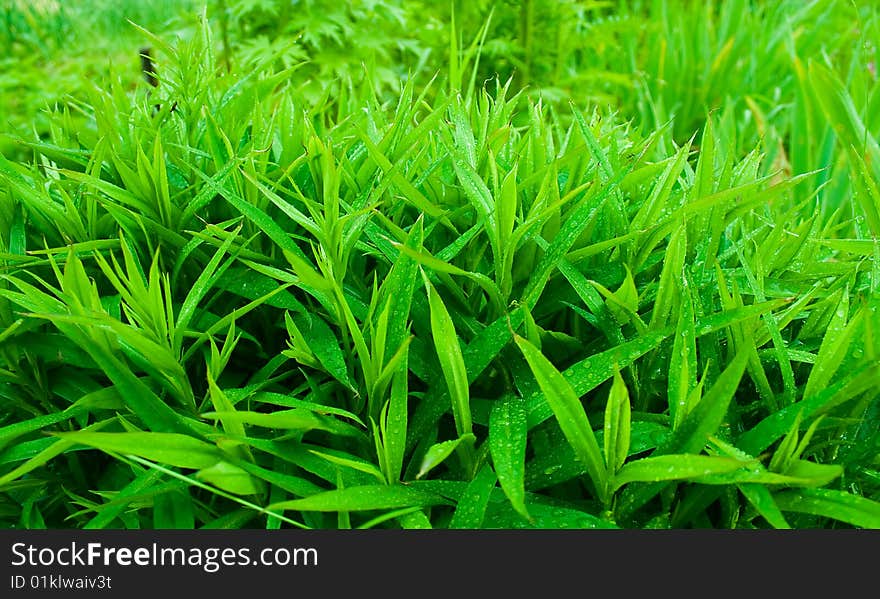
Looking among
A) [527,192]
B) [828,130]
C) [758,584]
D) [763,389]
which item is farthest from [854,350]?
[828,130]

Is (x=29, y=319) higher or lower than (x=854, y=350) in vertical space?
higher

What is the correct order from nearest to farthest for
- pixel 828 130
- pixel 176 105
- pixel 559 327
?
pixel 559 327 < pixel 176 105 < pixel 828 130

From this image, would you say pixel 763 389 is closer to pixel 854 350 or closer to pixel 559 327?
pixel 854 350

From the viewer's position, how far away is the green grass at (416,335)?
2.50 feet

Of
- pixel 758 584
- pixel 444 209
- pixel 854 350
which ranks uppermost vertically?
pixel 444 209

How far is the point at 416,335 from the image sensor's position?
3.18ft

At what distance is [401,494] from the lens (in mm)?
776

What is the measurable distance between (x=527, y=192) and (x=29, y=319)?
638 mm

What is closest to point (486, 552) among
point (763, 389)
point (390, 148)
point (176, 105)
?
point (763, 389)

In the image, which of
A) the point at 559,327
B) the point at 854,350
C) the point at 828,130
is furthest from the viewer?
the point at 828,130

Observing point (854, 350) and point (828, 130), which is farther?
point (828, 130)

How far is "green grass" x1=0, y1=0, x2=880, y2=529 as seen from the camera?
762 mm

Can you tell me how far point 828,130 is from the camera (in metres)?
2.08

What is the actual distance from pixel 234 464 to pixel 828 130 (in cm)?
192
